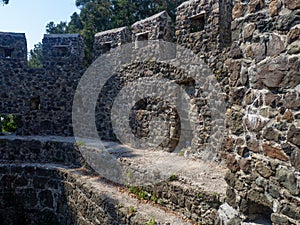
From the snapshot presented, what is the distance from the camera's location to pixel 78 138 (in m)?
10.3

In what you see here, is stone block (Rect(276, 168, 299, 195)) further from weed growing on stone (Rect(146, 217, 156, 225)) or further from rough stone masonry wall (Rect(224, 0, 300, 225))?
weed growing on stone (Rect(146, 217, 156, 225))

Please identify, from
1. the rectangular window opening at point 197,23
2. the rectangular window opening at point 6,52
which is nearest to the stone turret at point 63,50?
the rectangular window opening at point 6,52

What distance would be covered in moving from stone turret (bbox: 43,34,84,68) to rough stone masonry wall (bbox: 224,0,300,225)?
332 inches

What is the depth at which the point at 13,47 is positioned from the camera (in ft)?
35.5

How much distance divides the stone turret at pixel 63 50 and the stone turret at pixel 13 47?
74 cm

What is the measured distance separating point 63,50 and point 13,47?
1634mm

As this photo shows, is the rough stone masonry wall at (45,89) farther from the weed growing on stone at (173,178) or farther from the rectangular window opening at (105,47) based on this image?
the weed growing on stone at (173,178)

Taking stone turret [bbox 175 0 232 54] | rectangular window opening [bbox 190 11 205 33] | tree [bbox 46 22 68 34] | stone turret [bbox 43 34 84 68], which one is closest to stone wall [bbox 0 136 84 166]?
stone turret [bbox 43 34 84 68]

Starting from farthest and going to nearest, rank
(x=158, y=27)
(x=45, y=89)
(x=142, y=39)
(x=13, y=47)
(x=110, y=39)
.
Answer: (x=45, y=89) < (x=13, y=47) < (x=110, y=39) < (x=142, y=39) < (x=158, y=27)

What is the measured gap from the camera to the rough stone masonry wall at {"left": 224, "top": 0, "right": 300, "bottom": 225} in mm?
2605

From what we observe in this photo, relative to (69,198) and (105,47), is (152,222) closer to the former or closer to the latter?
(69,198)

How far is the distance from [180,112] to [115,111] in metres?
2.90

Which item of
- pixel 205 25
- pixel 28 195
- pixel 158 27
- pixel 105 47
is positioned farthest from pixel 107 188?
pixel 105 47

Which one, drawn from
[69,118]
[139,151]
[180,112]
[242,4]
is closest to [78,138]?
[69,118]
